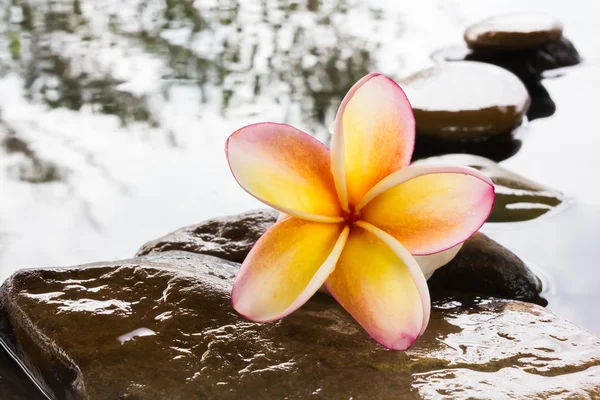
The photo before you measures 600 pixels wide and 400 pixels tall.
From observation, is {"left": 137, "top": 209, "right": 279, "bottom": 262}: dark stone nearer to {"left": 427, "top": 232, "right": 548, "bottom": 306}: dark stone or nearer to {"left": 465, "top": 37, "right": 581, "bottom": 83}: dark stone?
{"left": 427, "top": 232, "right": 548, "bottom": 306}: dark stone

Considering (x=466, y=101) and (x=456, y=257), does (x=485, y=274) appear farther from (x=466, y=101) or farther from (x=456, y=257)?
(x=466, y=101)

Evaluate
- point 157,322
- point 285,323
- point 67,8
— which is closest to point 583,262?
point 285,323

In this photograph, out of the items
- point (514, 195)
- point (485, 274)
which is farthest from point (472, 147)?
point (485, 274)

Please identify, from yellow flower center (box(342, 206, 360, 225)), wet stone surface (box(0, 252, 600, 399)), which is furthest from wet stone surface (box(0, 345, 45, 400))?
yellow flower center (box(342, 206, 360, 225))

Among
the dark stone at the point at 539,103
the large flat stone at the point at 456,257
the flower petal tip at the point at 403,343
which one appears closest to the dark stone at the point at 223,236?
the large flat stone at the point at 456,257

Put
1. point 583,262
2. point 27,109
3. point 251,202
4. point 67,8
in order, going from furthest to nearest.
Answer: point 67,8 → point 27,109 → point 251,202 → point 583,262

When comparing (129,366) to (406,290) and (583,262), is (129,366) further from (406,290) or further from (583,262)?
(583,262)
